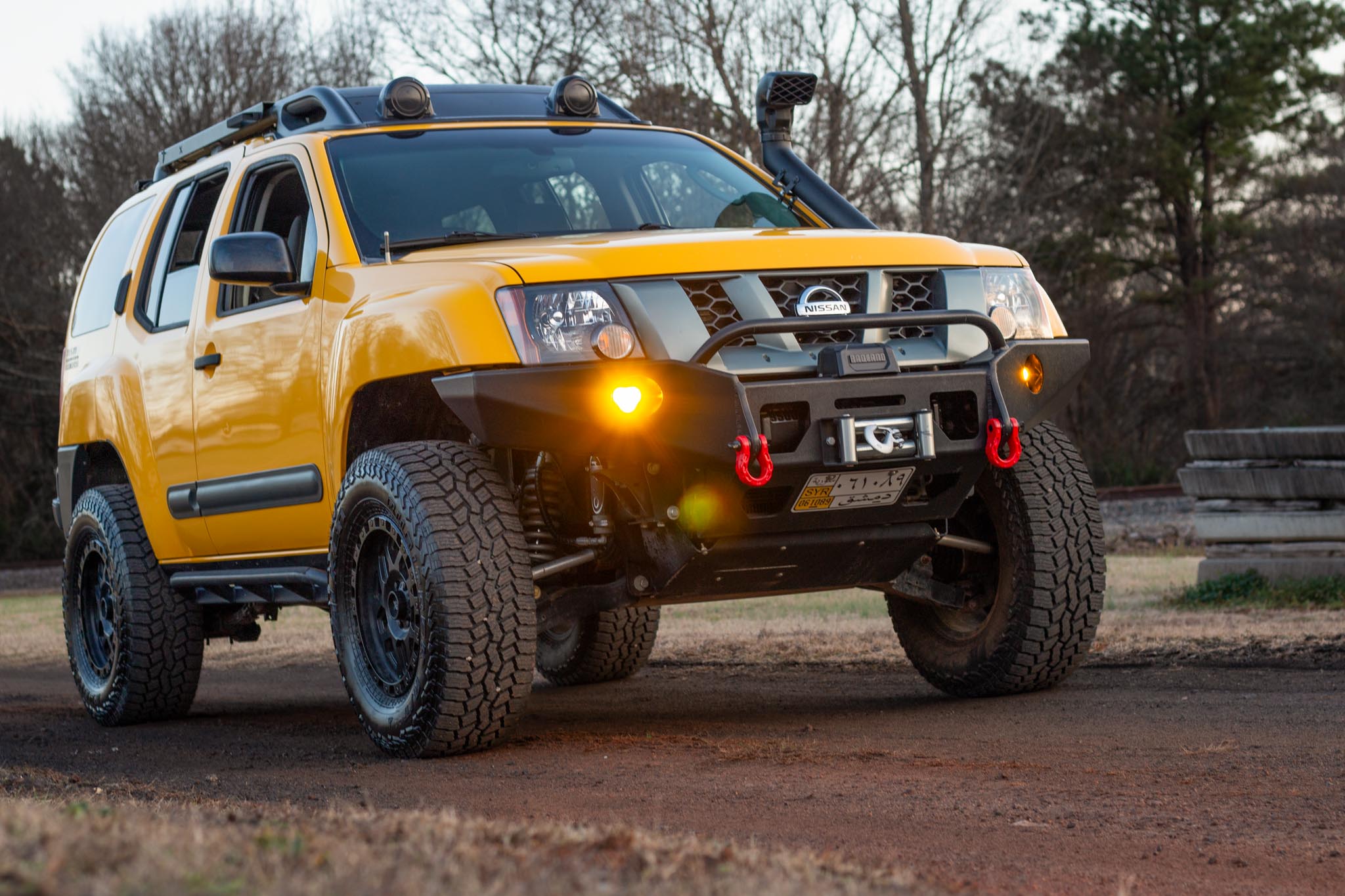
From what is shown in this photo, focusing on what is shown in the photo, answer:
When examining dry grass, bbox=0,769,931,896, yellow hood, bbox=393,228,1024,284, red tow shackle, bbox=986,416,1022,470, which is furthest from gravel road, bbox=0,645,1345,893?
yellow hood, bbox=393,228,1024,284

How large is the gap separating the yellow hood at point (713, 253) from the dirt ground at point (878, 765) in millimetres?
1557

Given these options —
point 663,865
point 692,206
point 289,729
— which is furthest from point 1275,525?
point 663,865

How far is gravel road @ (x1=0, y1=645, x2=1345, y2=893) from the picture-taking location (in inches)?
149

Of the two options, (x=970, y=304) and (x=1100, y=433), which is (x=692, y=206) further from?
(x=1100, y=433)

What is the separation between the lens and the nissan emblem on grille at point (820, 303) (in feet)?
17.3

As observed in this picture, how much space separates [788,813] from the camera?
14.0 ft

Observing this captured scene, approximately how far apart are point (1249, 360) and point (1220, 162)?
466 cm

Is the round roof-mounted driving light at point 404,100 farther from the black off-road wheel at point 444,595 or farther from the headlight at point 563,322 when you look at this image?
the headlight at point 563,322

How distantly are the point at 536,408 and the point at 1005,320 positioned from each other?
1724 millimetres

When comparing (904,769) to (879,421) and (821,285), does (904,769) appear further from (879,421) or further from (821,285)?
(821,285)

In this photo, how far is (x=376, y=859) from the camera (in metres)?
2.74

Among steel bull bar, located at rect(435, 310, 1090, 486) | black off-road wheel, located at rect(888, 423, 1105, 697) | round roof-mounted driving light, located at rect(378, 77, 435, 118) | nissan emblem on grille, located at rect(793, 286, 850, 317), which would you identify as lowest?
black off-road wheel, located at rect(888, 423, 1105, 697)

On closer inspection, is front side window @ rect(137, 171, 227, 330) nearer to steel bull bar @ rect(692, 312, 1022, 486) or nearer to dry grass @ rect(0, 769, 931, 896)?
steel bull bar @ rect(692, 312, 1022, 486)

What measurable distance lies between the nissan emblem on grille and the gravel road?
1.40 meters
